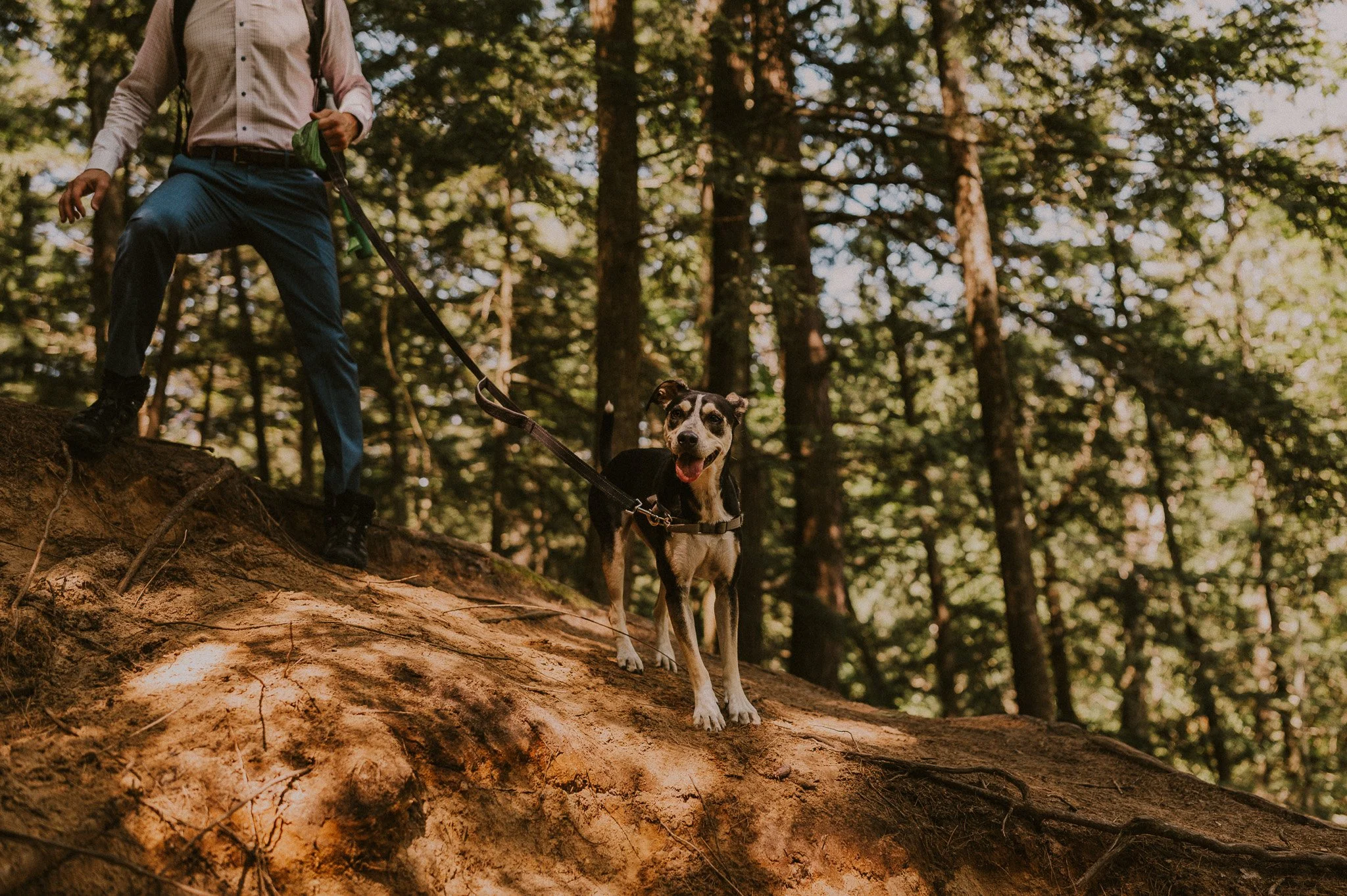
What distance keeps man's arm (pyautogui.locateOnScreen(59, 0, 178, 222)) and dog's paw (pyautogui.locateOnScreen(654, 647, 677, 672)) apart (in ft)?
13.8

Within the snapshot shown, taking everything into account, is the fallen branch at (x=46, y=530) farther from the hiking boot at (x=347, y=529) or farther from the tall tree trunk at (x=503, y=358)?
the tall tree trunk at (x=503, y=358)

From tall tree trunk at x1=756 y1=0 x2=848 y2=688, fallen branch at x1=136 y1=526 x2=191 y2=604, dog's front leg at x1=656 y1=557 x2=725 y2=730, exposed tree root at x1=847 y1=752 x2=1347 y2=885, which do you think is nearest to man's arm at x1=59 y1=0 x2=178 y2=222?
fallen branch at x1=136 y1=526 x2=191 y2=604

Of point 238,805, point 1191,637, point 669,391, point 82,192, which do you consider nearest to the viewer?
point 238,805

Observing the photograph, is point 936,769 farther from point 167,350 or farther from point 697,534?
point 167,350

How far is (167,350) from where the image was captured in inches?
546

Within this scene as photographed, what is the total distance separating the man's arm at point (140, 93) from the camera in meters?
4.86

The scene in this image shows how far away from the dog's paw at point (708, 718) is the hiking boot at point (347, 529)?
235 centimetres

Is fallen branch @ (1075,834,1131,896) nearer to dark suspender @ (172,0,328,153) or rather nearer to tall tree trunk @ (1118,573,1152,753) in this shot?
dark suspender @ (172,0,328,153)

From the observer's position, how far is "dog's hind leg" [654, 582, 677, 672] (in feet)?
19.4

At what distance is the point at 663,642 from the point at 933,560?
1346 cm

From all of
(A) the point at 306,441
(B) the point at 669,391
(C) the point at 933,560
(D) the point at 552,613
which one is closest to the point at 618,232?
(B) the point at 669,391

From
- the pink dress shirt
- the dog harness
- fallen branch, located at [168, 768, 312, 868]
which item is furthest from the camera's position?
the dog harness

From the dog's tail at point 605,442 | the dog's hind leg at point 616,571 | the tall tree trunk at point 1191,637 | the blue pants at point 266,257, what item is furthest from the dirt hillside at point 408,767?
the tall tree trunk at point 1191,637

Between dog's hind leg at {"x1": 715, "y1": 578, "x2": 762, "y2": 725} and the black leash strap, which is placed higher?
the black leash strap
